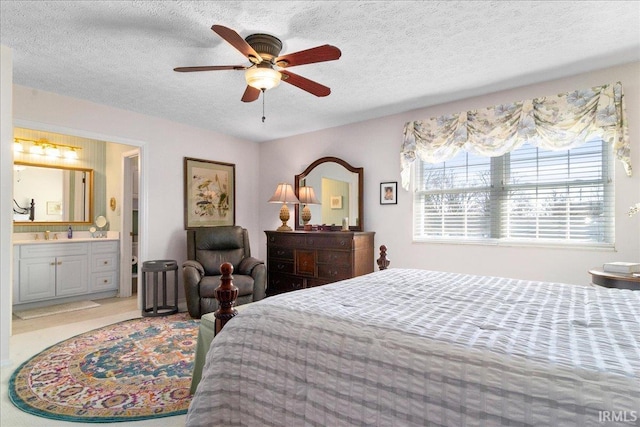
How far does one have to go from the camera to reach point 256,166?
561 cm

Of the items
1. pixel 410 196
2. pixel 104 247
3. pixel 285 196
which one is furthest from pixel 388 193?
pixel 104 247

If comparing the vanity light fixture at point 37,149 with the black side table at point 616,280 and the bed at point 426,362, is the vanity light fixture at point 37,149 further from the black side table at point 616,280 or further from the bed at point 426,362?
the black side table at point 616,280

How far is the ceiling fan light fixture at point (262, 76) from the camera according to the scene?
89.0 inches

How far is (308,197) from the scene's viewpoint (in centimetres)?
475

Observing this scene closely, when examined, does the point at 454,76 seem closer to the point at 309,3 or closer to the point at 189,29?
the point at 309,3

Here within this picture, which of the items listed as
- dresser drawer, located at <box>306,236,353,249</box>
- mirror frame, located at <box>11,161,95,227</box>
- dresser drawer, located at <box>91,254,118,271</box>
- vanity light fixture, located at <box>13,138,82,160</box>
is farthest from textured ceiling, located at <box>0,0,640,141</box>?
Result: dresser drawer, located at <box>91,254,118,271</box>

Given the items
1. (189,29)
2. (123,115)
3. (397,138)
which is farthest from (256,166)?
(189,29)

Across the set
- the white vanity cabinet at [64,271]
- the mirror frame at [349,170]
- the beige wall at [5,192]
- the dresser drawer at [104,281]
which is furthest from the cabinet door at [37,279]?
the mirror frame at [349,170]

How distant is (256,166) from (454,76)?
341 centimetres

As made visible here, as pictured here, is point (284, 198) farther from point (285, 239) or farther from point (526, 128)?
point (526, 128)

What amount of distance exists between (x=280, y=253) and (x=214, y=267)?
864 mm

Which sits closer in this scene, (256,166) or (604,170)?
(604,170)
